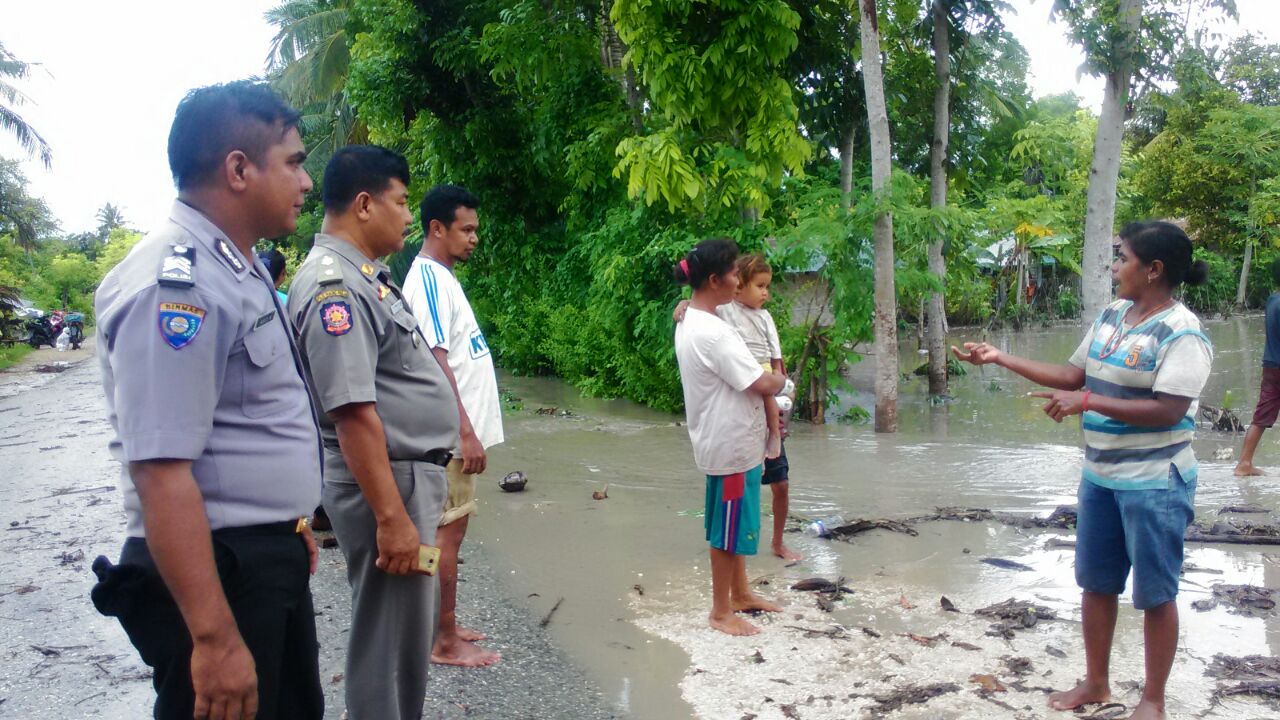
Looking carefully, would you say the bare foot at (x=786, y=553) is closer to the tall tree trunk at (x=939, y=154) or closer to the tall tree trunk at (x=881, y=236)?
the tall tree trunk at (x=881, y=236)

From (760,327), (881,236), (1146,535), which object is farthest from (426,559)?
(881,236)

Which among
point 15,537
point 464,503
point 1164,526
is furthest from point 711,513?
point 15,537

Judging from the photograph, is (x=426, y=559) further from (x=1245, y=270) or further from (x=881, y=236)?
(x=1245, y=270)

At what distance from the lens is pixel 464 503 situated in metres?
4.32

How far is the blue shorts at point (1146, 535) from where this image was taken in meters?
3.52

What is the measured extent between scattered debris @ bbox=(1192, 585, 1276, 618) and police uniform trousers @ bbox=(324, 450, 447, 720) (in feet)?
12.7

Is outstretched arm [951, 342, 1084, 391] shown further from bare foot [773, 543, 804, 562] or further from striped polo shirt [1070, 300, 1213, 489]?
bare foot [773, 543, 804, 562]

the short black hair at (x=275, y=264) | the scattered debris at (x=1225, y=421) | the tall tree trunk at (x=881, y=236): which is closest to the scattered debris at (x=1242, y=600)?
the tall tree trunk at (x=881, y=236)

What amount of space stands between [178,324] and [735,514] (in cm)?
319

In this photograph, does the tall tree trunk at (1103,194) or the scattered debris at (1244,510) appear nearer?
the scattered debris at (1244,510)

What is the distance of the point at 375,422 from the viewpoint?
8.90 feet

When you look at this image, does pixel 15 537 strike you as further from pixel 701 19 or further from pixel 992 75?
pixel 992 75

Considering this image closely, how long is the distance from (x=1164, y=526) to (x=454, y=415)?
2585 millimetres

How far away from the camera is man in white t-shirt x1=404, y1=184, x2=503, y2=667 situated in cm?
420
